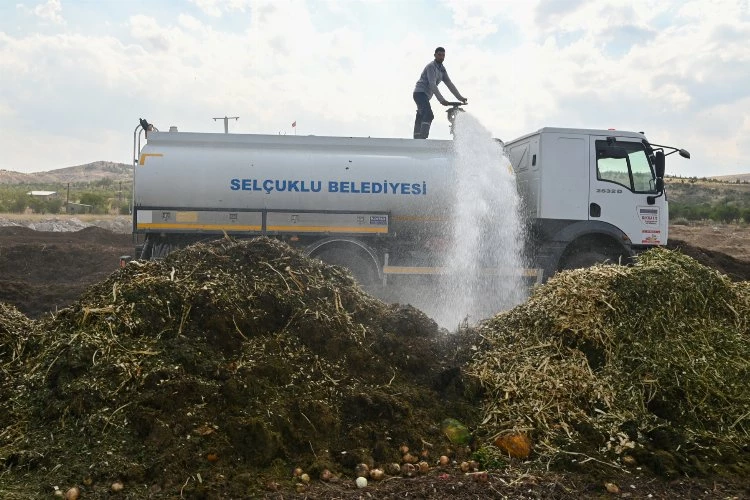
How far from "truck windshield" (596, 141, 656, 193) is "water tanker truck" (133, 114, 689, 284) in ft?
0.05

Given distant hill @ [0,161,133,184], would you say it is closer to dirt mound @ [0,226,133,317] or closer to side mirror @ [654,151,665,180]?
dirt mound @ [0,226,133,317]

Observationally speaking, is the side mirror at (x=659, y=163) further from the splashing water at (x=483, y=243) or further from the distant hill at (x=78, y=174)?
the distant hill at (x=78, y=174)

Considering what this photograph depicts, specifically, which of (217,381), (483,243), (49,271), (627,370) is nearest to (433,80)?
(483,243)

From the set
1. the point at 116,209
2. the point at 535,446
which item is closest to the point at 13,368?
the point at 535,446

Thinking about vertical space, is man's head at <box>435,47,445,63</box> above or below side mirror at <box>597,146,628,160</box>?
above

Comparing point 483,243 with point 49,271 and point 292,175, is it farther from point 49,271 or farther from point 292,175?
point 49,271

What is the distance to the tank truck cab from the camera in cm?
1030

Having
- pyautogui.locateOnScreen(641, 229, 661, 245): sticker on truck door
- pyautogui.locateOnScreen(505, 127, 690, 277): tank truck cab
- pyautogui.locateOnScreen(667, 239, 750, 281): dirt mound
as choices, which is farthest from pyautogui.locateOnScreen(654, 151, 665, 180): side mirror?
pyautogui.locateOnScreen(667, 239, 750, 281): dirt mound

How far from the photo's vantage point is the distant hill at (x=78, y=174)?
92062 millimetres

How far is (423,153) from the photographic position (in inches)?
413

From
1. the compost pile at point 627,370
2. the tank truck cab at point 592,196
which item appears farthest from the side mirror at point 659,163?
the compost pile at point 627,370

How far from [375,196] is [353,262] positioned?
1135 mm

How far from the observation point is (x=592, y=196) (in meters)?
10.4

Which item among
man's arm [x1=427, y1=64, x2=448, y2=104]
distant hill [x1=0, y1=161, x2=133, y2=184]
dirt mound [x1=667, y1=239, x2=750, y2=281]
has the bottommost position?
dirt mound [x1=667, y1=239, x2=750, y2=281]
